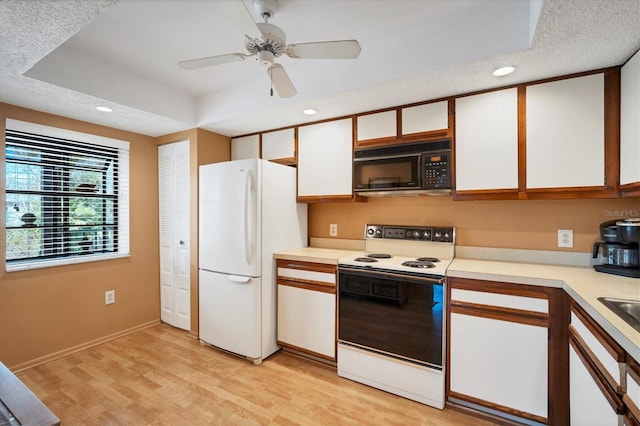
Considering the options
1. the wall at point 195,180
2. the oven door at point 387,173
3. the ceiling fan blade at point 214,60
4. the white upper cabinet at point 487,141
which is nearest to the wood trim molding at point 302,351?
the wall at point 195,180

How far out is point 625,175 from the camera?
5.55 ft

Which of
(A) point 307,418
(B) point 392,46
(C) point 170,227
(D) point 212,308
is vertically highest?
(B) point 392,46

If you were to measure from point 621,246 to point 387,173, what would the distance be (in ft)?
5.04

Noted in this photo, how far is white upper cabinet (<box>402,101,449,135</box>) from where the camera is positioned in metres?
2.23

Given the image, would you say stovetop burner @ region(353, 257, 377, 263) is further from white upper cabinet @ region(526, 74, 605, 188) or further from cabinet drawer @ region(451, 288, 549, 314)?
white upper cabinet @ region(526, 74, 605, 188)

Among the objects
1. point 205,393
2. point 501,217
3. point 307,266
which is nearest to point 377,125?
point 501,217

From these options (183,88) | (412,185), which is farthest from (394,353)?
(183,88)

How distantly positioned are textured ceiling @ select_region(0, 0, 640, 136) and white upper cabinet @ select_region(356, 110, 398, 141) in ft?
0.30

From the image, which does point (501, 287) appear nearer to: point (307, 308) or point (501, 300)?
point (501, 300)

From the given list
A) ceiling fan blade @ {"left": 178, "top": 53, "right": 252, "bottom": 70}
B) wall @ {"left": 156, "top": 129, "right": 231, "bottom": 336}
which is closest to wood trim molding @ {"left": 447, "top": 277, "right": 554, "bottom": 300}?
ceiling fan blade @ {"left": 178, "top": 53, "right": 252, "bottom": 70}

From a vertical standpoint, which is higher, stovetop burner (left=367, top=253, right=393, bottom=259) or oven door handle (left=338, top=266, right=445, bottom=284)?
stovetop burner (left=367, top=253, right=393, bottom=259)

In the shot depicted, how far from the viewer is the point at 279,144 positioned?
10.0 feet

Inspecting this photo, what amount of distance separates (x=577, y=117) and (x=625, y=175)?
0.44m

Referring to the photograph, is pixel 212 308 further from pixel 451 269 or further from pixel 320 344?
pixel 451 269
